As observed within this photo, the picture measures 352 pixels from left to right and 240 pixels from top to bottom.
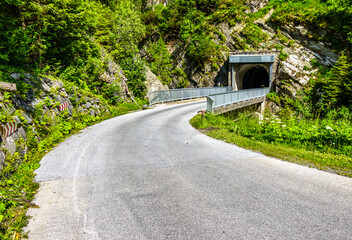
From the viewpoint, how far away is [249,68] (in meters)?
37.8

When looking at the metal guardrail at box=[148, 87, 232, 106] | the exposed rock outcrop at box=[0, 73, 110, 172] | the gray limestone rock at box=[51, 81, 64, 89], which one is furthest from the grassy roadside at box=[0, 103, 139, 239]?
the metal guardrail at box=[148, 87, 232, 106]

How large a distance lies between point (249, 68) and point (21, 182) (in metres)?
39.6

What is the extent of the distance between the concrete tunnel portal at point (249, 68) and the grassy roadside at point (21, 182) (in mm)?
30677

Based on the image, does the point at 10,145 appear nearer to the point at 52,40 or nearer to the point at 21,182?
the point at 21,182

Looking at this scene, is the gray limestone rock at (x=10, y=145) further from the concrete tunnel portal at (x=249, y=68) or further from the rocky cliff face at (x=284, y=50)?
the rocky cliff face at (x=284, y=50)

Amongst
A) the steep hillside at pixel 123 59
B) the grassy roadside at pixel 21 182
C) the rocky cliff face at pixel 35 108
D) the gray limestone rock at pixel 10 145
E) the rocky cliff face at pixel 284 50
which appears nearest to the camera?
the grassy roadside at pixel 21 182

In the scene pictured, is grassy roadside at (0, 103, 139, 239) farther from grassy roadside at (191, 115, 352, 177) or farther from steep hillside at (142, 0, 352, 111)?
steep hillside at (142, 0, 352, 111)

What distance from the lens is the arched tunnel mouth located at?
135 feet

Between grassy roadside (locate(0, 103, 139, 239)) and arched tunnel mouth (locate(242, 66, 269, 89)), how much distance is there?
3861cm

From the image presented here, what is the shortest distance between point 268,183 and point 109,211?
3595mm

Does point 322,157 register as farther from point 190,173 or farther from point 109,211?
point 109,211

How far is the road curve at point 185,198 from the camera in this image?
3.08 meters

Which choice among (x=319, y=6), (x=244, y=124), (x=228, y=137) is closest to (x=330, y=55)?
(x=319, y=6)

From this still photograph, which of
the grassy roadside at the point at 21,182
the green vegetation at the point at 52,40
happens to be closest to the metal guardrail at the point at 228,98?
the grassy roadside at the point at 21,182
